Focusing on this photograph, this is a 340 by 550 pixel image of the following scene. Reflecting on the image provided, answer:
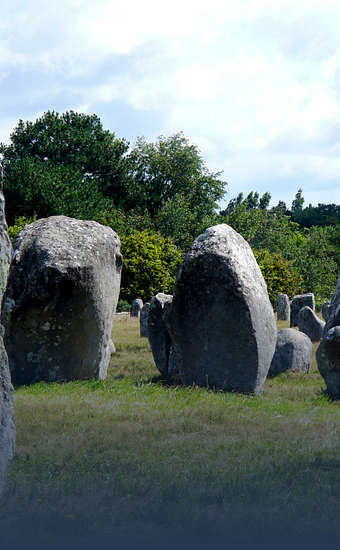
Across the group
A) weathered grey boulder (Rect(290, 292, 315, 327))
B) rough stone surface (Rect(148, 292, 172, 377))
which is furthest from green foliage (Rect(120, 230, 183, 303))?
rough stone surface (Rect(148, 292, 172, 377))

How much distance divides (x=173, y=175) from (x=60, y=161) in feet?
35.8

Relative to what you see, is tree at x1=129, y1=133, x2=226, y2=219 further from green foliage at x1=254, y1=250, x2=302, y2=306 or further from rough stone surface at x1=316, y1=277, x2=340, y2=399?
rough stone surface at x1=316, y1=277, x2=340, y2=399

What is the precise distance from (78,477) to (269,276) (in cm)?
3497

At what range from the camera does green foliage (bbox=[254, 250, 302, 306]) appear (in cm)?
3928

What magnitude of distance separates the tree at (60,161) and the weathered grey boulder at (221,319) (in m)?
26.1

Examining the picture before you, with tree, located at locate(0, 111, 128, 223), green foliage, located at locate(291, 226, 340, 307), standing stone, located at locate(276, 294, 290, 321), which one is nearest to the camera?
standing stone, located at locate(276, 294, 290, 321)

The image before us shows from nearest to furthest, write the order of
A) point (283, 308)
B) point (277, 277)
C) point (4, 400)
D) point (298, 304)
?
point (4, 400), point (298, 304), point (283, 308), point (277, 277)

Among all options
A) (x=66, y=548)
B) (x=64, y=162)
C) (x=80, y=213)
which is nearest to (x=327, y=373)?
(x=66, y=548)

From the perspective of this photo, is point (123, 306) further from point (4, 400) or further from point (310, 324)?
point (4, 400)

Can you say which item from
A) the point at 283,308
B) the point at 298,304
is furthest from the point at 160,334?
the point at 283,308

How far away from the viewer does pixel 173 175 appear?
48.2 m

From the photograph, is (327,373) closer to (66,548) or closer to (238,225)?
(66,548)

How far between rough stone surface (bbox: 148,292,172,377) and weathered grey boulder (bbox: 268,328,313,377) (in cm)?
202

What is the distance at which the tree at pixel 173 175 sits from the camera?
47531mm
